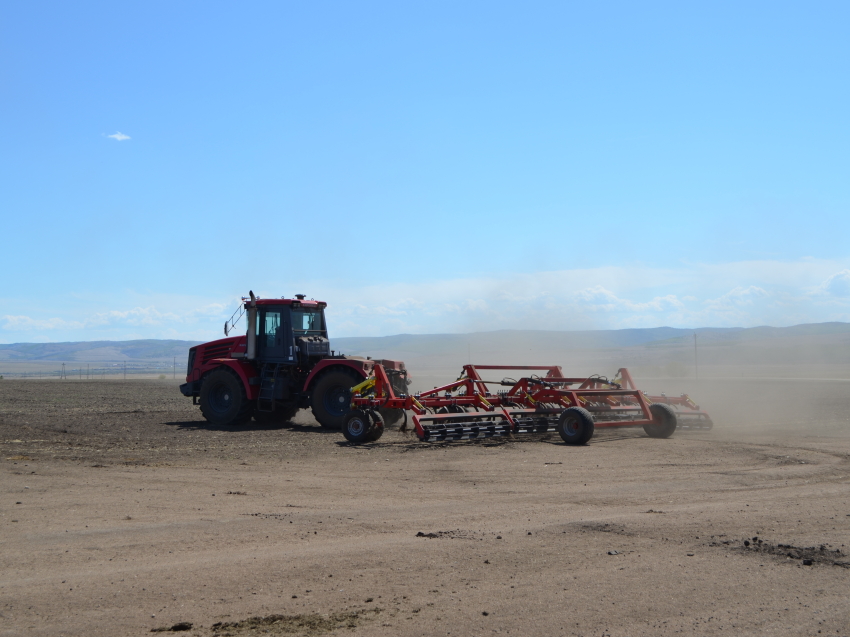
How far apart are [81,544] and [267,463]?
5664mm

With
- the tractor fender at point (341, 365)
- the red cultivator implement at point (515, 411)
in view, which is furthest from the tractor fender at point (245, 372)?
the red cultivator implement at point (515, 411)

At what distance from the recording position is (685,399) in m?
18.3

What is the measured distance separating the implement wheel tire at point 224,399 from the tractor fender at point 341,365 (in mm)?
1988

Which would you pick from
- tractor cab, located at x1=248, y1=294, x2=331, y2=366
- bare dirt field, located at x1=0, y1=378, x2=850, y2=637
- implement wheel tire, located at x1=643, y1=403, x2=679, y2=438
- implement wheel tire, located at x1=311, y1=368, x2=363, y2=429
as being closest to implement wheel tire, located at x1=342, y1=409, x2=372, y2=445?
bare dirt field, located at x1=0, y1=378, x2=850, y2=637

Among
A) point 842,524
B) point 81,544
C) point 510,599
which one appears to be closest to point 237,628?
point 510,599

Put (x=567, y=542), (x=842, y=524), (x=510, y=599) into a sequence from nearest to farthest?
1. (x=510, y=599)
2. (x=567, y=542)
3. (x=842, y=524)

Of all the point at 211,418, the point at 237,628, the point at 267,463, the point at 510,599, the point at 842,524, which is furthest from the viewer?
the point at 211,418

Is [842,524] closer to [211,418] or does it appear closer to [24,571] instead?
[24,571]

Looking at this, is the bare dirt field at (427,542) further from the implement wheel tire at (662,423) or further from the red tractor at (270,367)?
the red tractor at (270,367)

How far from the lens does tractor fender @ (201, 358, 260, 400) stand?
1944 cm

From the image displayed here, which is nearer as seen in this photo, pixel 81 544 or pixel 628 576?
pixel 628 576

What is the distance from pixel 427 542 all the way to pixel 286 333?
1293 centimetres

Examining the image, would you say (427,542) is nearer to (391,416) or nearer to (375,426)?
(375,426)

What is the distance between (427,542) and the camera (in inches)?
285
